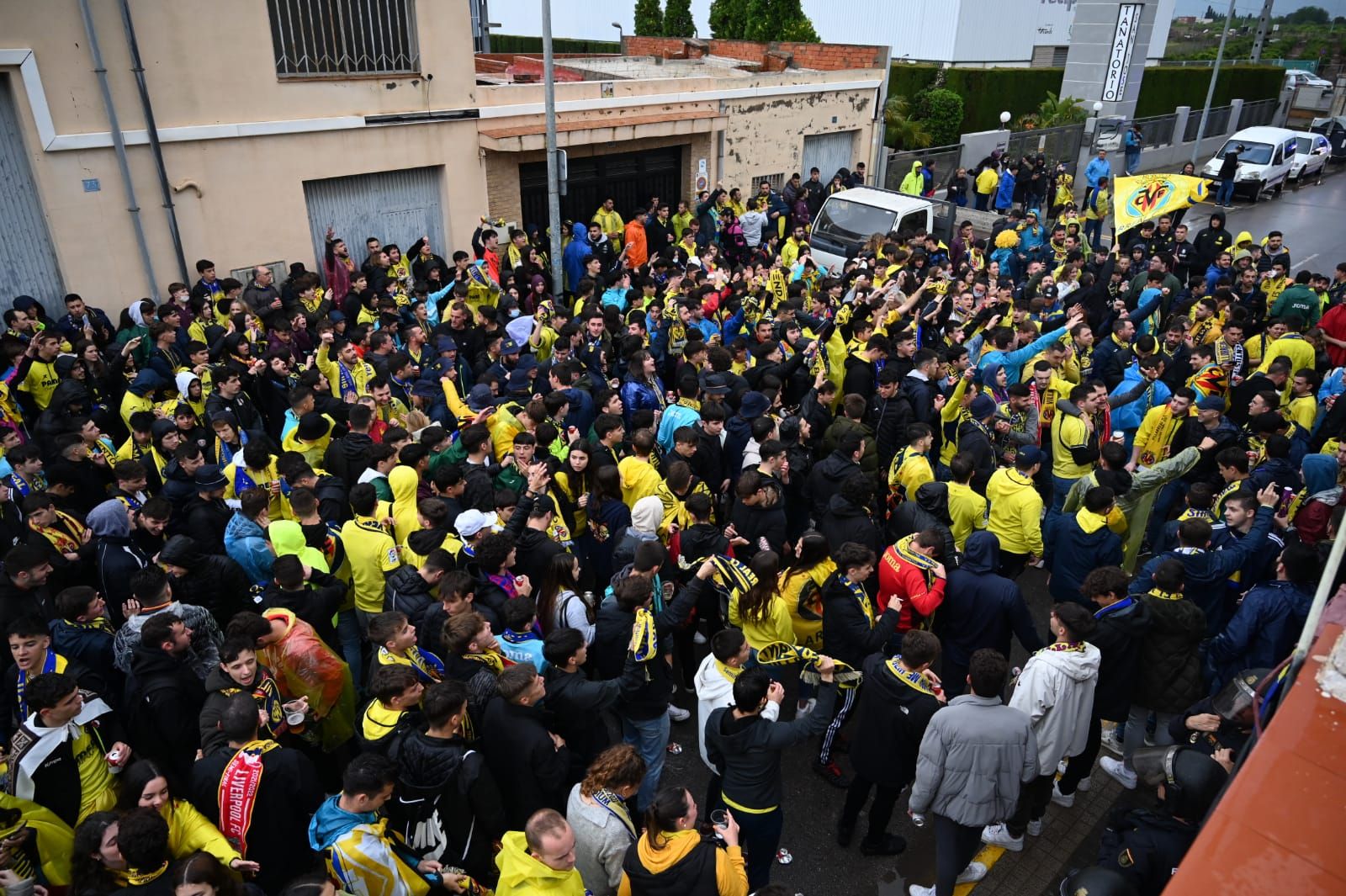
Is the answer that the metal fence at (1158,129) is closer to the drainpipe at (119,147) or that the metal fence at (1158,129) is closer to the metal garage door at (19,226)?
the drainpipe at (119,147)

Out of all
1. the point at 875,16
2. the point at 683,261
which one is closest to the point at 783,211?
the point at 683,261

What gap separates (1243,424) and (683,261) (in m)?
7.87

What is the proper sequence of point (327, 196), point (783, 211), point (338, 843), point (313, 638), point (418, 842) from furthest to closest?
point (783, 211) → point (327, 196) → point (313, 638) → point (418, 842) → point (338, 843)

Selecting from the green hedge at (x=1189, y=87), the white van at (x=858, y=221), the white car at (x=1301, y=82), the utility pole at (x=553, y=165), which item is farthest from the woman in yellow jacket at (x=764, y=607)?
the white car at (x=1301, y=82)

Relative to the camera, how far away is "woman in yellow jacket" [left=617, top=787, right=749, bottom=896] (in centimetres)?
332

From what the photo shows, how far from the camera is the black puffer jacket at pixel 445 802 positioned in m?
3.84

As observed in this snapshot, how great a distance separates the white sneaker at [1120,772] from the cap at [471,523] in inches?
168

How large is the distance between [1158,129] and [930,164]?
11.6 metres

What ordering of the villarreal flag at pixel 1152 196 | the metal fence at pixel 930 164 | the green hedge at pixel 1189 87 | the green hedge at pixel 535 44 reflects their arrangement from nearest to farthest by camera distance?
the villarreal flag at pixel 1152 196 < the metal fence at pixel 930 164 < the green hedge at pixel 1189 87 < the green hedge at pixel 535 44

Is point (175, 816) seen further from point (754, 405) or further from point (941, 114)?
point (941, 114)

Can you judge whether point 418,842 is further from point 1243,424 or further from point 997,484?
point 1243,424

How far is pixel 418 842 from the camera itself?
3.98m

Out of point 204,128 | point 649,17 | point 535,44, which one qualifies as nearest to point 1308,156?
point 649,17

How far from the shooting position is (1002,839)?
5098 millimetres
